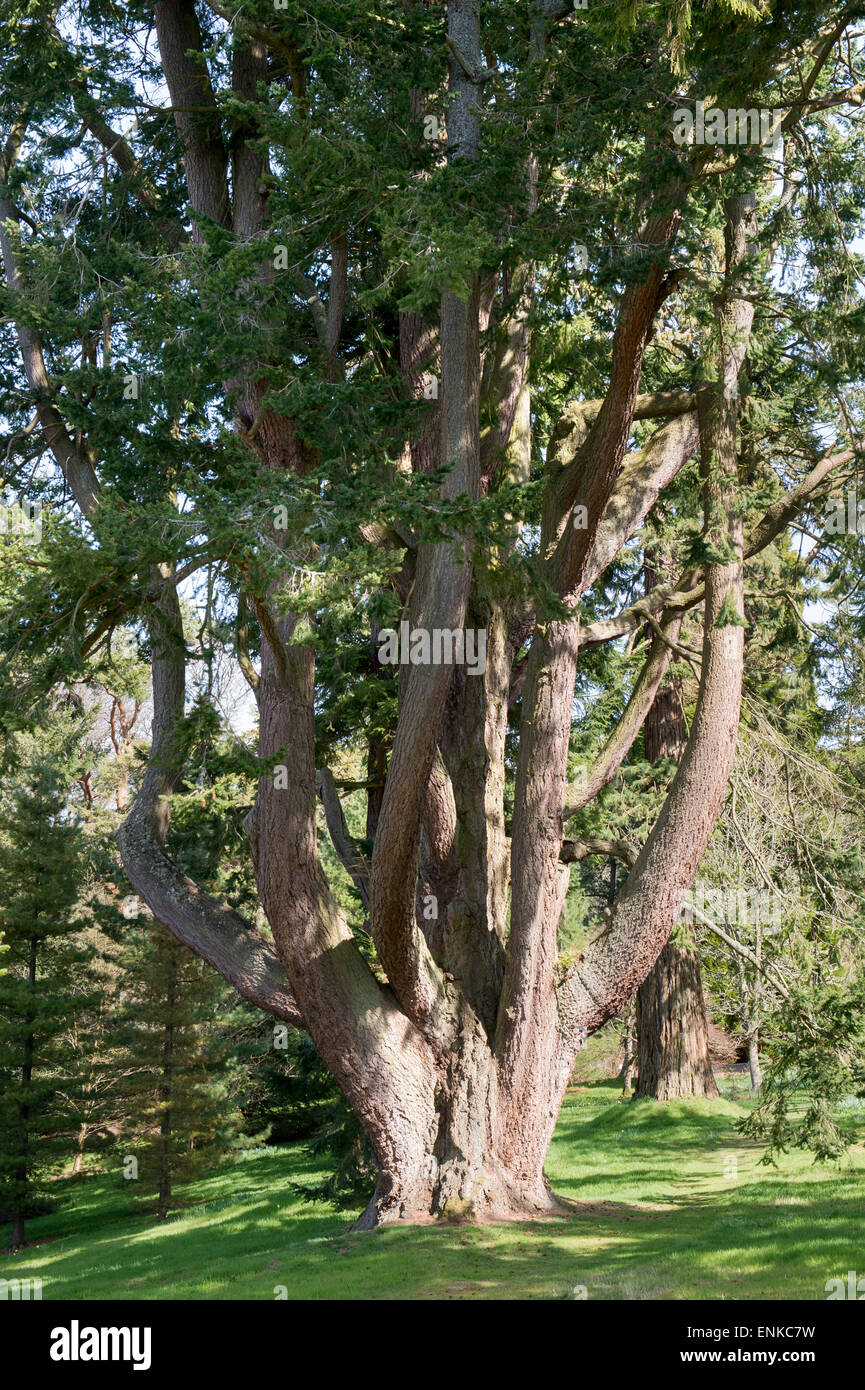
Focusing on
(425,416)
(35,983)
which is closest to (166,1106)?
(35,983)

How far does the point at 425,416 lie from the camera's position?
31.8ft

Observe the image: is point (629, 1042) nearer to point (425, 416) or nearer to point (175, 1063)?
point (175, 1063)

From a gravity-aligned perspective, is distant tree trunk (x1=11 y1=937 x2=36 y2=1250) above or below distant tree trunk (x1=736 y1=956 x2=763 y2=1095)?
below

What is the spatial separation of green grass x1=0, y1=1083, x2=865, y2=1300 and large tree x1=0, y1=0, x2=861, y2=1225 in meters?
1.11

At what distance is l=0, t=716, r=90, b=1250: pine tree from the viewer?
1936 cm

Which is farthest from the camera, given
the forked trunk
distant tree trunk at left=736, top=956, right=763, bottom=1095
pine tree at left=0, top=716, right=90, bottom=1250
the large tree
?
pine tree at left=0, top=716, right=90, bottom=1250

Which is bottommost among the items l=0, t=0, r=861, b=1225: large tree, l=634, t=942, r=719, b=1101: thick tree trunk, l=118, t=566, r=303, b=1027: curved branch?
l=634, t=942, r=719, b=1101: thick tree trunk

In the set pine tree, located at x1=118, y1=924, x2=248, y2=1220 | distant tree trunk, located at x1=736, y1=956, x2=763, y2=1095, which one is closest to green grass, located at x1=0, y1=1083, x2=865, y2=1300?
distant tree trunk, located at x1=736, y1=956, x2=763, y2=1095

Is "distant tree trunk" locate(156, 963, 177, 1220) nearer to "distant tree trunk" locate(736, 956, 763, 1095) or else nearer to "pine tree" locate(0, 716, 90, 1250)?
"pine tree" locate(0, 716, 90, 1250)

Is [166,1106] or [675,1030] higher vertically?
[675,1030]

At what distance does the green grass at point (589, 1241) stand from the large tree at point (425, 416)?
3.63ft

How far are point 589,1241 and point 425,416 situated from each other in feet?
21.9

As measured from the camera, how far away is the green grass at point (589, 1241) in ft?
21.7

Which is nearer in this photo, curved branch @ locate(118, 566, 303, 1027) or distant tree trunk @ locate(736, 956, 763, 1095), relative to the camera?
curved branch @ locate(118, 566, 303, 1027)
